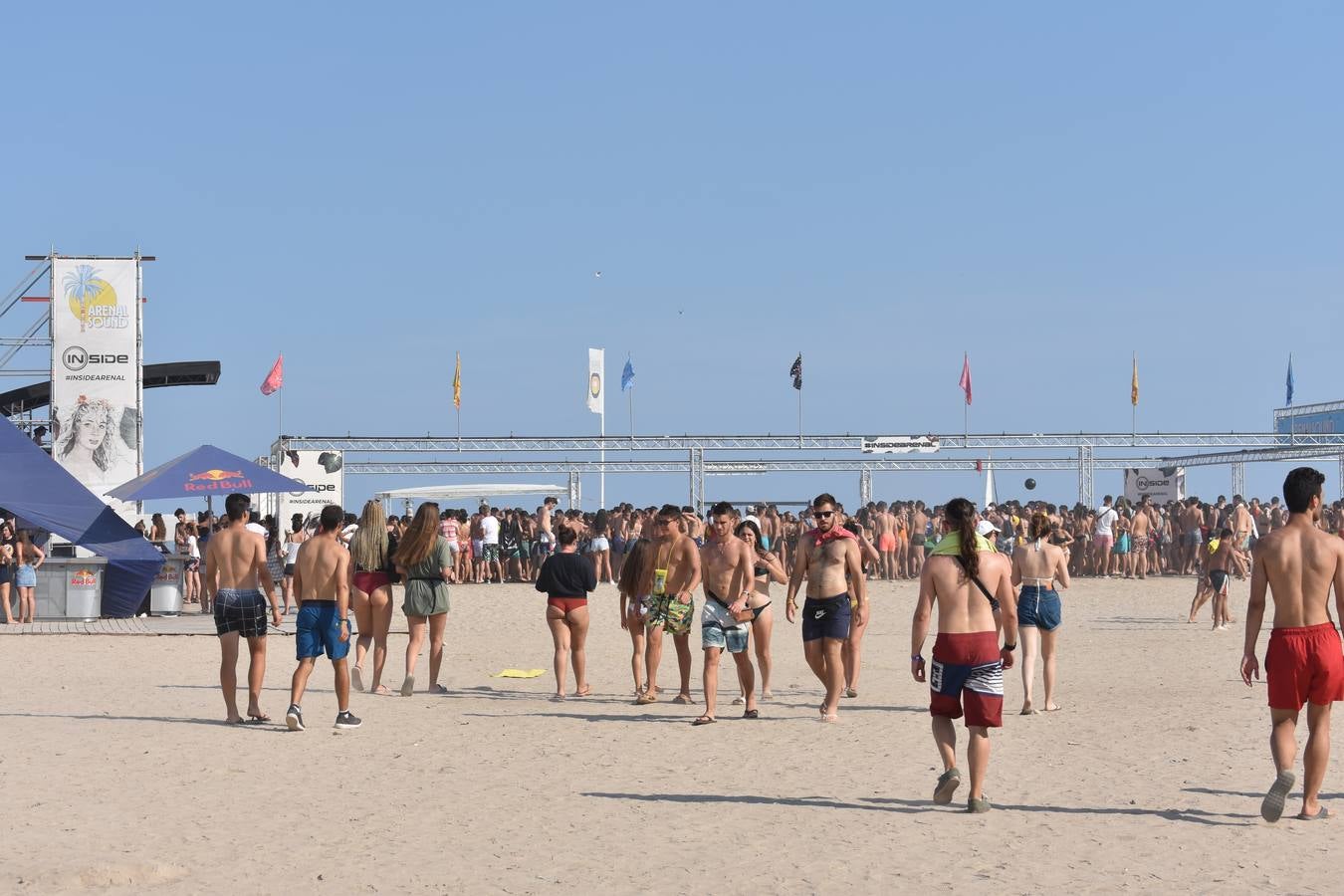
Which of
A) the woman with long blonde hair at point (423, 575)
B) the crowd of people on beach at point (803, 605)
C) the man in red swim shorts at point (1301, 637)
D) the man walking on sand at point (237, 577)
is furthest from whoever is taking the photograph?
the woman with long blonde hair at point (423, 575)

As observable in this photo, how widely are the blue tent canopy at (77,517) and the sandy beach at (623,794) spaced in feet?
21.7

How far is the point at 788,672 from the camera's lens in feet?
49.9

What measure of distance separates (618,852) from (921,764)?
3.03 m

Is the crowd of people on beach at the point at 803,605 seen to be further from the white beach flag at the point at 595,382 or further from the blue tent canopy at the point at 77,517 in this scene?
the white beach flag at the point at 595,382

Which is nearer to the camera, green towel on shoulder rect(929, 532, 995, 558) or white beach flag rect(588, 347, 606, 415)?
green towel on shoulder rect(929, 532, 995, 558)

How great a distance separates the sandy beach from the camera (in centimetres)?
645

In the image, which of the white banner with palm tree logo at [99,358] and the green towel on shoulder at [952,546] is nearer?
the green towel on shoulder at [952,546]

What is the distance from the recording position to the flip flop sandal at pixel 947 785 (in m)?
7.77

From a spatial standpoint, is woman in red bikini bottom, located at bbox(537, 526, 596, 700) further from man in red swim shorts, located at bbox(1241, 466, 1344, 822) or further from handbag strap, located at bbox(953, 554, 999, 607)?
man in red swim shorts, located at bbox(1241, 466, 1344, 822)

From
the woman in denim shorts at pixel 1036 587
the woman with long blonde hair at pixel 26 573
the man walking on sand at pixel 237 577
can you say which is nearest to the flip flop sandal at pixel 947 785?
the woman in denim shorts at pixel 1036 587

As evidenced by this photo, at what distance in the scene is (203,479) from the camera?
2098 centimetres

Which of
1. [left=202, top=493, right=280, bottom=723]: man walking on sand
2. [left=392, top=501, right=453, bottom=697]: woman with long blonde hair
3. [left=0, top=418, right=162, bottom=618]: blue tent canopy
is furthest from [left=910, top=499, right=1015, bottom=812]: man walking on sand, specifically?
[left=0, top=418, right=162, bottom=618]: blue tent canopy

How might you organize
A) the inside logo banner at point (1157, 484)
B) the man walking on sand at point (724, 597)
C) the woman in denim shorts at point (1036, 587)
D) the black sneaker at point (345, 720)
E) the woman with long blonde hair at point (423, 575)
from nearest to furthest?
the black sneaker at point (345, 720) → the man walking on sand at point (724, 597) → the woman in denim shorts at point (1036, 587) → the woman with long blonde hair at point (423, 575) → the inside logo banner at point (1157, 484)

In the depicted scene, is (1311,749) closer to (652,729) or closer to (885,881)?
(885,881)
